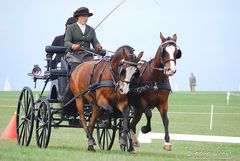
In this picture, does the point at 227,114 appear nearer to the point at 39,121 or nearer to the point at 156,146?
the point at 156,146

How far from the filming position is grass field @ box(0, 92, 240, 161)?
48.4 feet

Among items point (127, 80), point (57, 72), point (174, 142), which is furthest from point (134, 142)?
point (174, 142)

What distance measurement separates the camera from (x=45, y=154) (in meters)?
14.7

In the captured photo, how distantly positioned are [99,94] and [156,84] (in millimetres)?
1086

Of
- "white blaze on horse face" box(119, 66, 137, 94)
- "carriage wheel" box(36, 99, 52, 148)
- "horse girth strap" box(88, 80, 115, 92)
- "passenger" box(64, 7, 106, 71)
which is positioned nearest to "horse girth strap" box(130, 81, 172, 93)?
"horse girth strap" box(88, 80, 115, 92)

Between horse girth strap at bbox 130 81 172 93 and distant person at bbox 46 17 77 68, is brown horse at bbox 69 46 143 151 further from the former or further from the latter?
distant person at bbox 46 17 77 68

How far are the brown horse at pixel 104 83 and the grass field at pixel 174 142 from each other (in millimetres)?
805

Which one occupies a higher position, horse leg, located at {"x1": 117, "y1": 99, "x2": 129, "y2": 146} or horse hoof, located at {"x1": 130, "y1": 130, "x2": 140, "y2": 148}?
horse leg, located at {"x1": 117, "y1": 99, "x2": 129, "y2": 146}

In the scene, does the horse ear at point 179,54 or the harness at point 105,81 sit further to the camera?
the horse ear at point 179,54

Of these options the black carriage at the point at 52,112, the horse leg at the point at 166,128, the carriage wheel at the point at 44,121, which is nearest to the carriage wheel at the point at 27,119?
the black carriage at the point at 52,112

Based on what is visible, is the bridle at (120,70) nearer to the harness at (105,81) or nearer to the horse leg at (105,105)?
the harness at (105,81)

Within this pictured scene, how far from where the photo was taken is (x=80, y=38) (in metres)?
17.6

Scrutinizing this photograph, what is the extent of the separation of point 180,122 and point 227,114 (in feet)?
16.9

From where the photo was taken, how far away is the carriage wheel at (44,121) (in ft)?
54.8
